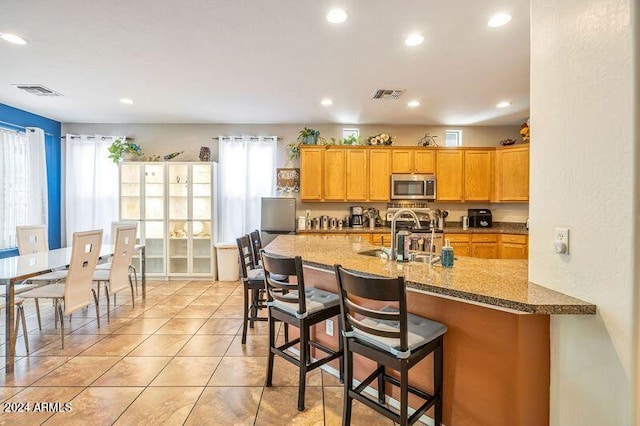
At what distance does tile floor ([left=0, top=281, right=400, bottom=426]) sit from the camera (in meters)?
1.95

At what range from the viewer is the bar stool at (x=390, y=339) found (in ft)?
4.77

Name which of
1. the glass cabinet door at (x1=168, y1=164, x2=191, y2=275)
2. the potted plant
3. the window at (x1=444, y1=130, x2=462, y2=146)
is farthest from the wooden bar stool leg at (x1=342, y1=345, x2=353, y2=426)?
the potted plant

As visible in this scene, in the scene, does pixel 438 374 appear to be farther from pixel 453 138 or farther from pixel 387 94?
pixel 453 138

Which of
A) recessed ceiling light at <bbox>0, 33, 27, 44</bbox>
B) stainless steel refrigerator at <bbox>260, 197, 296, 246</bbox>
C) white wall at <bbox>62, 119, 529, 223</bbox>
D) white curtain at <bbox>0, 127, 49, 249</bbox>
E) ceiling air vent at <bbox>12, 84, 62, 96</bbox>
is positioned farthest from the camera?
white wall at <bbox>62, 119, 529, 223</bbox>

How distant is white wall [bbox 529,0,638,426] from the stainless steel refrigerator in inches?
157

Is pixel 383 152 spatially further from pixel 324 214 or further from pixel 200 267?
pixel 200 267

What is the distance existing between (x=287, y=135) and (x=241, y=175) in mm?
1109

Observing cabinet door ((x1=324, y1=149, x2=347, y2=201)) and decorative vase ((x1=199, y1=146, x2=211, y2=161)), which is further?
decorative vase ((x1=199, y1=146, x2=211, y2=161))

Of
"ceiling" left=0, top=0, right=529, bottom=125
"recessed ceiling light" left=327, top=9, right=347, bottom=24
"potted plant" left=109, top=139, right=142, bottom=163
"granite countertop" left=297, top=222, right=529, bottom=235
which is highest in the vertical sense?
"ceiling" left=0, top=0, right=529, bottom=125

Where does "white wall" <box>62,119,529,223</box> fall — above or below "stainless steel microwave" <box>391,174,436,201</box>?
above

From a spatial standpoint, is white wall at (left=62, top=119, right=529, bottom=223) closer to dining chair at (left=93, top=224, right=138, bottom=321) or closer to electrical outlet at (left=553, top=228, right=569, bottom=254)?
dining chair at (left=93, top=224, right=138, bottom=321)

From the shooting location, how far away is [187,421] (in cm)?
190

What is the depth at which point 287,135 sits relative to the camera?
563cm

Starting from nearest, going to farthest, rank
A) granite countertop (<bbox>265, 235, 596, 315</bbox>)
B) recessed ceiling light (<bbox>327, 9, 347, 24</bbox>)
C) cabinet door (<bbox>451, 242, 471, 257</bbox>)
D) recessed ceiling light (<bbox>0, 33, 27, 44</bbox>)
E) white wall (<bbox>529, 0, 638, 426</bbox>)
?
1. white wall (<bbox>529, 0, 638, 426</bbox>)
2. granite countertop (<bbox>265, 235, 596, 315</bbox>)
3. recessed ceiling light (<bbox>327, 9, 347, 24</bbox>)
4. recessed ceiling light (<bbox>0, 33, 27, 44</bbox>)
5. cabinet door (<bbox>451, 242, 471, 257</bbox>)
